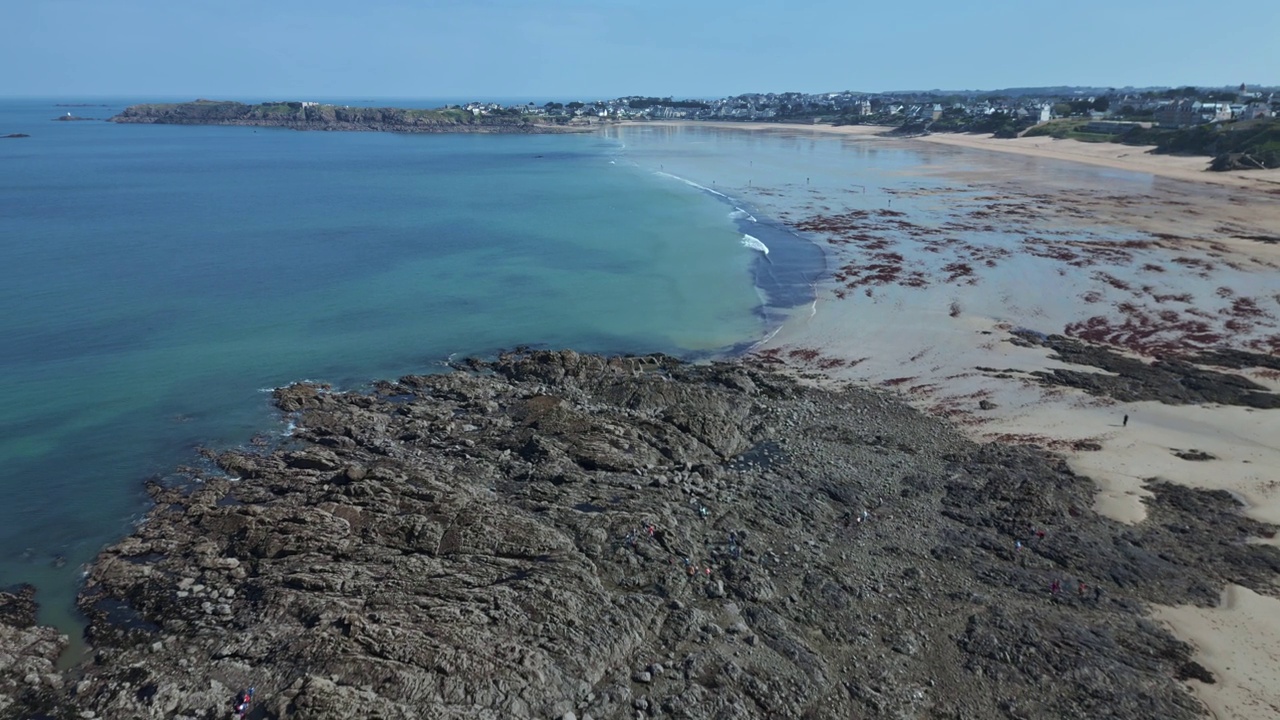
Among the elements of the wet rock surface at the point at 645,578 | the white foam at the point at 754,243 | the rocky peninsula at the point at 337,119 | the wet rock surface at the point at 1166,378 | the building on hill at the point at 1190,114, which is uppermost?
the rocky peninsula at the point at 337,119

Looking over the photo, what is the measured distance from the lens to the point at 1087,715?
12094 mm

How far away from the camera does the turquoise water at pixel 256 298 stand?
20922 millimetres

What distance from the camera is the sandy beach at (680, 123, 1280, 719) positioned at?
60.5 feet

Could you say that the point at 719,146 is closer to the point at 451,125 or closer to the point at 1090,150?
the point at 1090,150

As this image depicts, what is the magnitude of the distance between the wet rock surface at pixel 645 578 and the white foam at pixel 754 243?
85.3 feet

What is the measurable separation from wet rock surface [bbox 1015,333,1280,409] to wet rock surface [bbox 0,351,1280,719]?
271 inches

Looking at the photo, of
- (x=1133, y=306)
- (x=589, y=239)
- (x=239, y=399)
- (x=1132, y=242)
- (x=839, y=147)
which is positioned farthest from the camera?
(x=839, y=147)

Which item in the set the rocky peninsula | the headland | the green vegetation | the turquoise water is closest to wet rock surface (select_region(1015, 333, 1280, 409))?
the headland

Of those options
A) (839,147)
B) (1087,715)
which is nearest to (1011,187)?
(839,147)

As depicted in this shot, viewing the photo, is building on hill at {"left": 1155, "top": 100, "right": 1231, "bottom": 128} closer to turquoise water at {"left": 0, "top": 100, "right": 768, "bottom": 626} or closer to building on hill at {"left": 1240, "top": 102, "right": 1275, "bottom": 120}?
building on hill at {"left": 1240, "top": 102, "right": 1275, "bottom": 120}

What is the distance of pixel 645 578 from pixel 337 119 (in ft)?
608

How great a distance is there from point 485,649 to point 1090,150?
110796 mm

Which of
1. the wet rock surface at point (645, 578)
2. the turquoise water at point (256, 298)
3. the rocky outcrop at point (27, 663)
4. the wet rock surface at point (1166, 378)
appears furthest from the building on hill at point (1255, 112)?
the rocky outcrop at point (27, 663)

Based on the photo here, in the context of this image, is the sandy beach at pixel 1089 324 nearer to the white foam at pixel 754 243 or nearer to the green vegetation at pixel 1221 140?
the white foam at pixel 754 243
